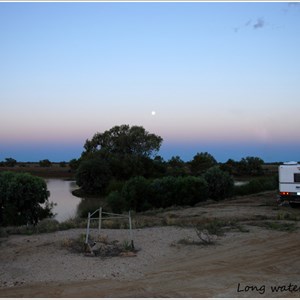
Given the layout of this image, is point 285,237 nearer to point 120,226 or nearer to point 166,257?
point 166,257

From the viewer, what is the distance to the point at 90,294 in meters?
7.70

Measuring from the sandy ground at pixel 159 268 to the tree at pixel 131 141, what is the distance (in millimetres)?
52823

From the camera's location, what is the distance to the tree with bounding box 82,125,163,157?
66500mm

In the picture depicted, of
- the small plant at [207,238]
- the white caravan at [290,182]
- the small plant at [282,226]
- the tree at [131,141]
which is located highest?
the tree at [131,141]

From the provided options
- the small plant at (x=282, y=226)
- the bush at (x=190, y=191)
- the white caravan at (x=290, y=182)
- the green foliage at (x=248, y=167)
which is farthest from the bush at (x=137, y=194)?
the green foliage at (x=248, y=167)

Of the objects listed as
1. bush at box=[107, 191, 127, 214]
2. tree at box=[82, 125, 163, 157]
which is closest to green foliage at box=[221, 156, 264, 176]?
tree at box=[82, 125, 163, 157]

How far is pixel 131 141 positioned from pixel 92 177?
13907 mm

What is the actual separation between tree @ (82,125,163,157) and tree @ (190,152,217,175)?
14611 mm

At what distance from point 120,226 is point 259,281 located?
8.10m

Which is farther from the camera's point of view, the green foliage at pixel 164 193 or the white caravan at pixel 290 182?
the green foliage at pixel 164 193

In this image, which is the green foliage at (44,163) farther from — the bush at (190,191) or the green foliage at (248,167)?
the bush at (190,191)

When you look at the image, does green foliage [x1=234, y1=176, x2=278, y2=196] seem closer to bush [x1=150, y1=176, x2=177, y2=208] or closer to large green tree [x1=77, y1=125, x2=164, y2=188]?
bush [x1=150, y1=176, x2=177, y2=208]

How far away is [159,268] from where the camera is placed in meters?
9.75

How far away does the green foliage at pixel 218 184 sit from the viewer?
37875 millimetres
